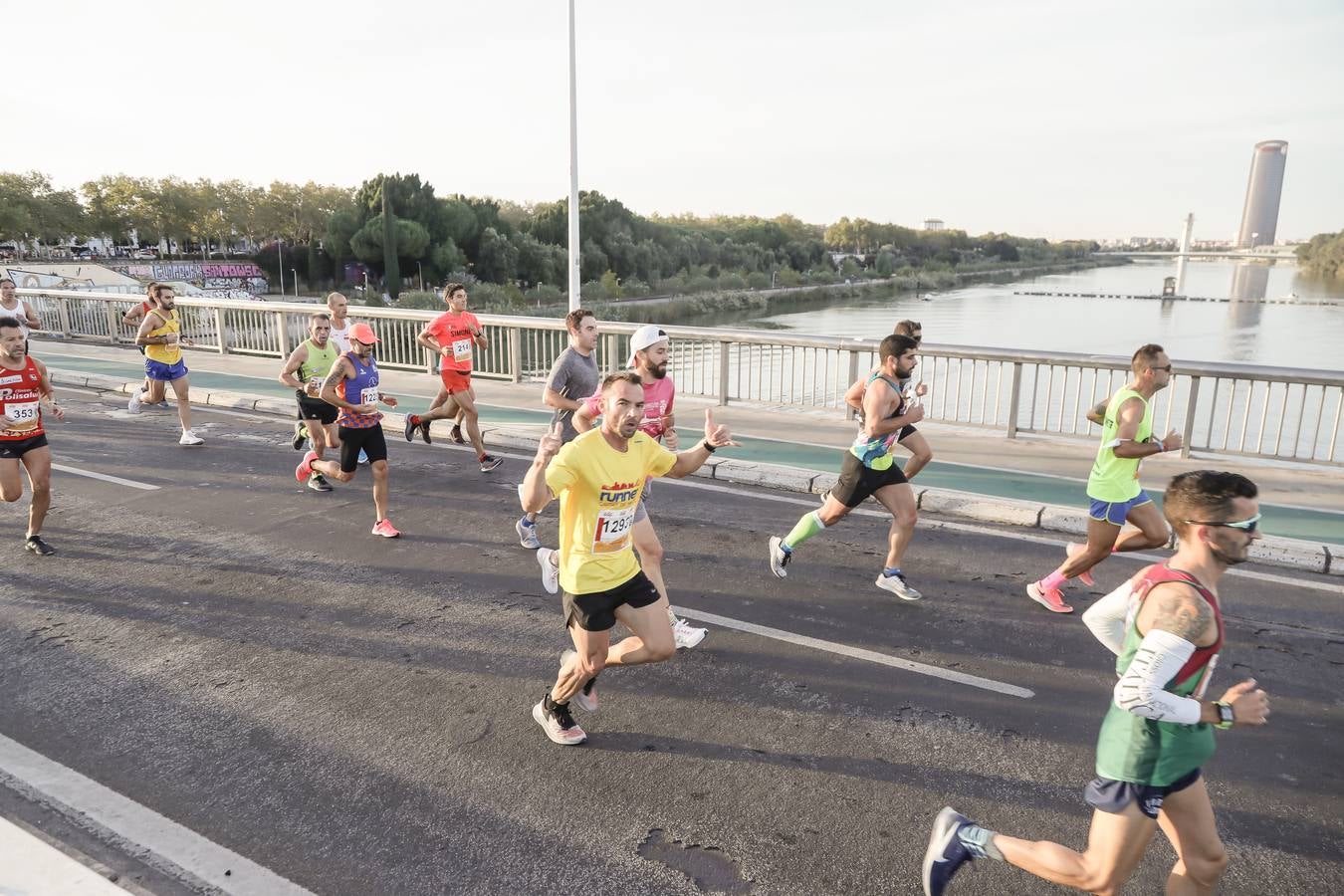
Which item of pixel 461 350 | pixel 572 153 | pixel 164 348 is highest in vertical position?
pixel 572 153

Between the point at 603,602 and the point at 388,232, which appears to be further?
the point at 388,232

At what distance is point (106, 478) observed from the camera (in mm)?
9367

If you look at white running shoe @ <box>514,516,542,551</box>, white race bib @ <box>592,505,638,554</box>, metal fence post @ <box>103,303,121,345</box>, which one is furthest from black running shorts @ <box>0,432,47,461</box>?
metal fence post @ <box>103,303,121,345</box>

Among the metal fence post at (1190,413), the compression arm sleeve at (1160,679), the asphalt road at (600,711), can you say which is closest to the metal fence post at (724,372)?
the asphalt road at (600,711)

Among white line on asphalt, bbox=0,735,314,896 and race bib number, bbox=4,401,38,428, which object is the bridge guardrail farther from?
white line on asphalt, bbox=0,735,314,896

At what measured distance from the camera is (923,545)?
7.45 meters

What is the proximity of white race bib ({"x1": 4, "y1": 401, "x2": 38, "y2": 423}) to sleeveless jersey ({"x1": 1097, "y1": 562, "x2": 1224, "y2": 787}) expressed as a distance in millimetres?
7731

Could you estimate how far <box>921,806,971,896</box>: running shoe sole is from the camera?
10.6ft

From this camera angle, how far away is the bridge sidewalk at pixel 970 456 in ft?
27.8

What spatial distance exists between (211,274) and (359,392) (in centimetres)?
7842

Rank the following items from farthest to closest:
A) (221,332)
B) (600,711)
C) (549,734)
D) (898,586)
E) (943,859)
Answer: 1. (221,332)
2. (898,586)
3. (600,711)
4. (549,734)
5. (943,859)

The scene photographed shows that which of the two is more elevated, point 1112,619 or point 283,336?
point 1112,619

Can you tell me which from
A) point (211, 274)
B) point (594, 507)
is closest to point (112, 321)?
point (594, 507)

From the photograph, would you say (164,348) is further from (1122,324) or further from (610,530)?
(1122,324)
